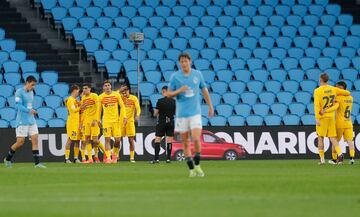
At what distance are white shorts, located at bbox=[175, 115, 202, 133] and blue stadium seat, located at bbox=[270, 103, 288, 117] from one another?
57.0 feet

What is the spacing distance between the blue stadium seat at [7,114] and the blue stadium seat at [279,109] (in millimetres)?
9117

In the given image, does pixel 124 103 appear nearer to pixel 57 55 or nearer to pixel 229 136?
pixel 229 136

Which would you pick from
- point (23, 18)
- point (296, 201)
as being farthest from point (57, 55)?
point (296, 201)

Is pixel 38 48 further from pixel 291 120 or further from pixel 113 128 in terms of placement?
pixel 291 120

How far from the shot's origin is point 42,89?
34.2m

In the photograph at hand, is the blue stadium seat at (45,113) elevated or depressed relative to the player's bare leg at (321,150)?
elevated

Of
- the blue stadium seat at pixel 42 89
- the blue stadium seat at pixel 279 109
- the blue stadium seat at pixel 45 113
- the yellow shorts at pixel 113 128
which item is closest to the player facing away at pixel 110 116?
the yellow shorts at pixel 113 128

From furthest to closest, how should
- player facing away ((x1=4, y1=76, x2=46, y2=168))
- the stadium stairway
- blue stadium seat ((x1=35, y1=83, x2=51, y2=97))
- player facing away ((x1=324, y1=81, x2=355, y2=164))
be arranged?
the stadium stairway, blue stadium seat ((x1=35, y1=83, x2=51, y2=97)), player facing away ((x1=324, y1=81, x2=355, y2=164)), player facing away ((x1=4, y1=76, x2=46, y2=168))

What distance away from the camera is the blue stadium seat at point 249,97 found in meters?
35.2

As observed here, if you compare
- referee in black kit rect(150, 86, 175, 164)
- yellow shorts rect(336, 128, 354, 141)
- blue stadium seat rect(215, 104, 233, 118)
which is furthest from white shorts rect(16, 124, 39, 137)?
blue stadium seat rect(215, 104, 233, 118)

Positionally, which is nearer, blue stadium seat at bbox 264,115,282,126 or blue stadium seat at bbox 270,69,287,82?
blue stadium seat at bbox 264,115,282,126

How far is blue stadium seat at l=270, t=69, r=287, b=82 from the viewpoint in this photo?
120 feet

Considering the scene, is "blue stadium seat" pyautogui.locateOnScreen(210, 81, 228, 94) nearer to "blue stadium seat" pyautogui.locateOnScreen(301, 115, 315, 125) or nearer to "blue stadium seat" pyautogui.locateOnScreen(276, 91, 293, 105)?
"blue stadium seat" pyautogui.locateOnScreen(276, 91, 293, 105)

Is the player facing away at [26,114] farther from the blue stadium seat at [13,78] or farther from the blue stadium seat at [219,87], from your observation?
the blue stadium seat at [219,87]
